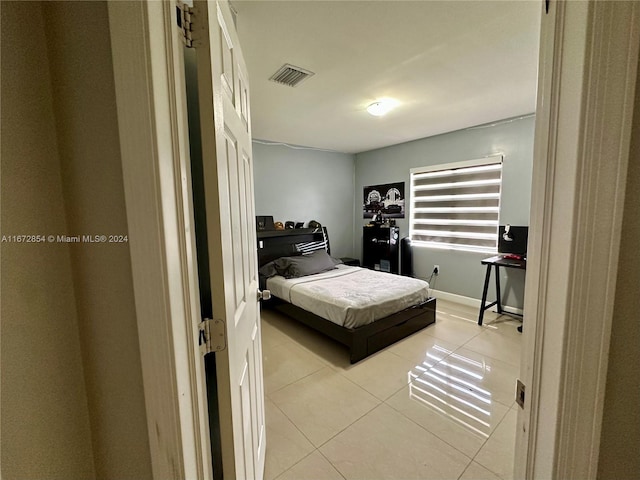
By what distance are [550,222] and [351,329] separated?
2051mm

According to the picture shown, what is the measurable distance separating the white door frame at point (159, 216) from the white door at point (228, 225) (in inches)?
2.8

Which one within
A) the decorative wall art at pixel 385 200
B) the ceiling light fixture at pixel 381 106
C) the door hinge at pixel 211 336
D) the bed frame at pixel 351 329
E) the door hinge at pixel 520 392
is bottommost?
the bed frame at pixel 351 329

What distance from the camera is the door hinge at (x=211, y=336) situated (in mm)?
709

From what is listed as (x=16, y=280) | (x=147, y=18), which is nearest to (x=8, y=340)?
(x=16, y=280)

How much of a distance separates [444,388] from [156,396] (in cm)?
219

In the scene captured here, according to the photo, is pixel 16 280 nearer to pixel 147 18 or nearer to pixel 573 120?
pixel 147 18

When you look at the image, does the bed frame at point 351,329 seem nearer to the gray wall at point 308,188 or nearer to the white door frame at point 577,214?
the gray wall at point 308,188

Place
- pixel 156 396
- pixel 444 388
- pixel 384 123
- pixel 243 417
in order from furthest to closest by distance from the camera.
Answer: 1. pixel 384 123
2. pixel 444 388
3. pixel 243 417
4. pixel 156 396

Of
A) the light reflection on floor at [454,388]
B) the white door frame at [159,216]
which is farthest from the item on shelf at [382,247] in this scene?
the white door frame at [159,216]

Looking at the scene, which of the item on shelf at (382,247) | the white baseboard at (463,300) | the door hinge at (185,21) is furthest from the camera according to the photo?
the item on shelf at (382,247)

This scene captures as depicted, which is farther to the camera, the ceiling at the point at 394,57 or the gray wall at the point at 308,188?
the gray wall at the point at 308,188

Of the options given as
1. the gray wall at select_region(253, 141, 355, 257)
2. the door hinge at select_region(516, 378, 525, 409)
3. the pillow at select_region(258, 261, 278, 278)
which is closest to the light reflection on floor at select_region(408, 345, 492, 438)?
the door hinge at select_region(516, 378, 525, 409)

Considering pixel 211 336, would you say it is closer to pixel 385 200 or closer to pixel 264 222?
pixel 264 222

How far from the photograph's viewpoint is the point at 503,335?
2.93 meters
